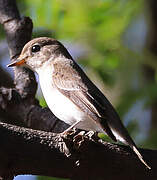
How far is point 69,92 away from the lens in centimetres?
440

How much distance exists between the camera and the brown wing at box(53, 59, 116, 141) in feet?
12.8

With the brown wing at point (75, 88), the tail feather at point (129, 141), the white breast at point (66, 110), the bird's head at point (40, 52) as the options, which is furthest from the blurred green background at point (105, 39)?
the tail feather at point (129, 141)

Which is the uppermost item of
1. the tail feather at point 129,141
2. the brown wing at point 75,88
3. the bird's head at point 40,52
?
the bird's head at point 40,52

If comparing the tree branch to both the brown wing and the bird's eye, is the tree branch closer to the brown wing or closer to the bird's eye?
the brown wing

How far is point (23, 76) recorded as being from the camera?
453 centimetres

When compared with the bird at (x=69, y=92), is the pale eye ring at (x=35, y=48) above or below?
above

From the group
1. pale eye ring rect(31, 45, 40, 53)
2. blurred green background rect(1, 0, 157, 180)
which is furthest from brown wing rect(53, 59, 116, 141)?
blurred green background rect(1, 0, 157, 180)

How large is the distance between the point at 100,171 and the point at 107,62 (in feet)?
8.71

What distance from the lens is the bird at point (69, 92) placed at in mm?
3889

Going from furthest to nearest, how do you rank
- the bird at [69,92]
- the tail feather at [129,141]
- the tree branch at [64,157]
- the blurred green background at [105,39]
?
the blurred green background at [105,39] < the bird at [69,92] < the tail feather at [129,141] < the tree branch at [64,157]

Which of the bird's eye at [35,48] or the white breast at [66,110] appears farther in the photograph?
the bird's eye at [35,48]

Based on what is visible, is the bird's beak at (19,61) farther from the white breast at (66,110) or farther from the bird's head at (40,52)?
the white breast at (66,110)

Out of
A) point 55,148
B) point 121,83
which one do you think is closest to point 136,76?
point 121,83

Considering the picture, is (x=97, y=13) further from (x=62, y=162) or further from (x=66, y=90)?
(x=62, y=162)
